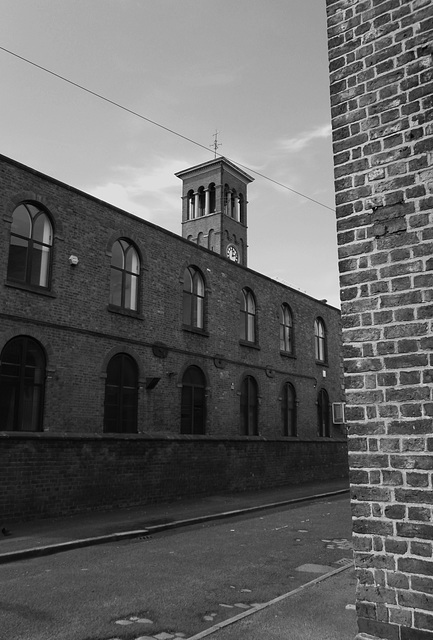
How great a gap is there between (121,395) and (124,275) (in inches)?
140

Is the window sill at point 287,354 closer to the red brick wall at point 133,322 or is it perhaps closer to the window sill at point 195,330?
the red brick wall at point 133,322

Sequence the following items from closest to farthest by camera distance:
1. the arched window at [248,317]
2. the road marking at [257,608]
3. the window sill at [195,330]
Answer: the road marking at [257,608]
the window sill at [195,330]
the arched window at [248,317]

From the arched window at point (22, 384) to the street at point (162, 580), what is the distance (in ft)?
14.4

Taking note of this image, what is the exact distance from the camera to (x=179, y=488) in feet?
56.3

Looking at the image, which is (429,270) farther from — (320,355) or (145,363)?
(320,355)

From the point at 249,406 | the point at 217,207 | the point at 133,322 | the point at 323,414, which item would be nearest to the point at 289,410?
the point at 249,406

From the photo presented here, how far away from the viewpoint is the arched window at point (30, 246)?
13938 millimetres

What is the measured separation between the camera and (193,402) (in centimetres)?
1862

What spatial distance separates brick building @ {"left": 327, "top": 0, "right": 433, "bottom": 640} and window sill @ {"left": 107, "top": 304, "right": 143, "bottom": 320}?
41.5 feet

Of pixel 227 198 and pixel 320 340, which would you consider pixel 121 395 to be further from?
pixel 227 198

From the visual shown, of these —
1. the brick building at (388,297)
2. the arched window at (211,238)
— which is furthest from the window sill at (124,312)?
the arched window at (211,238)

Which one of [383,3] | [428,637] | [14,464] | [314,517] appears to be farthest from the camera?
[314,517]

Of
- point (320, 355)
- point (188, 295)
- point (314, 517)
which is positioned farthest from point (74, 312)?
point (320, 355)

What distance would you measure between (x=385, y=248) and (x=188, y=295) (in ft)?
52.2
